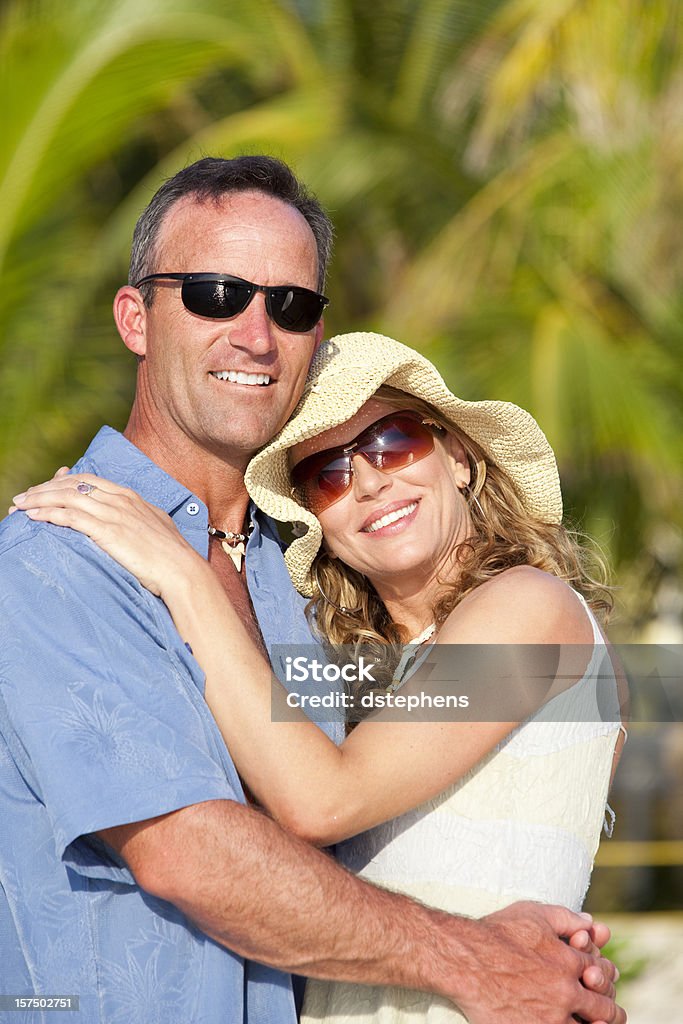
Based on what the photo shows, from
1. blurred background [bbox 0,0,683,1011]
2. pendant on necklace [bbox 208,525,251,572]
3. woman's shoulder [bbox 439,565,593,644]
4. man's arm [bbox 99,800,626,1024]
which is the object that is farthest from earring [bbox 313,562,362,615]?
blurred background [bbox 0,0,683,1011]

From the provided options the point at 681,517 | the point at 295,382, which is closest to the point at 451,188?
the point at 681,517

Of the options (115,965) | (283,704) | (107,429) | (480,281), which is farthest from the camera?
(480,281)

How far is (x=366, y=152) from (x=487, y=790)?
19.4 ft

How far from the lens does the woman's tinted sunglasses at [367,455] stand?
8.95 ft

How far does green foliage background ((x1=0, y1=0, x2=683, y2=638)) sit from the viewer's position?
19.8 ft

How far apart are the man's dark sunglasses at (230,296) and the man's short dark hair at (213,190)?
0.15 feet

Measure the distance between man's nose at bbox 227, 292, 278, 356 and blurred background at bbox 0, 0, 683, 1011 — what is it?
3.36 m

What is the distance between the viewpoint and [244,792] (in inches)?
88.7

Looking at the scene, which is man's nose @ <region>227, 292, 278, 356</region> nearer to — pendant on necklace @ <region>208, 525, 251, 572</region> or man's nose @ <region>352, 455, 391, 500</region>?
man's nose @ <region>352, 455, 391, 500</region>

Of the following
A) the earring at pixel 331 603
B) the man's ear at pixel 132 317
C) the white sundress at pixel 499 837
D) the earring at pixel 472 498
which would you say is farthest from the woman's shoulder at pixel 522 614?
the man's ear at pixel 132 317

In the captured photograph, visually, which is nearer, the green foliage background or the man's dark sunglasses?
the man's dark sunglasses

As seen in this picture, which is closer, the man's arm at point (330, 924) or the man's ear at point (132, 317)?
the man's arm at point (330, 924)

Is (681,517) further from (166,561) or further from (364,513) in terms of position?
(166,561)

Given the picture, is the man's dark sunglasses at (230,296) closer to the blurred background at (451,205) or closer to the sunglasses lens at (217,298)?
the sunglasses lens at (217,298)
